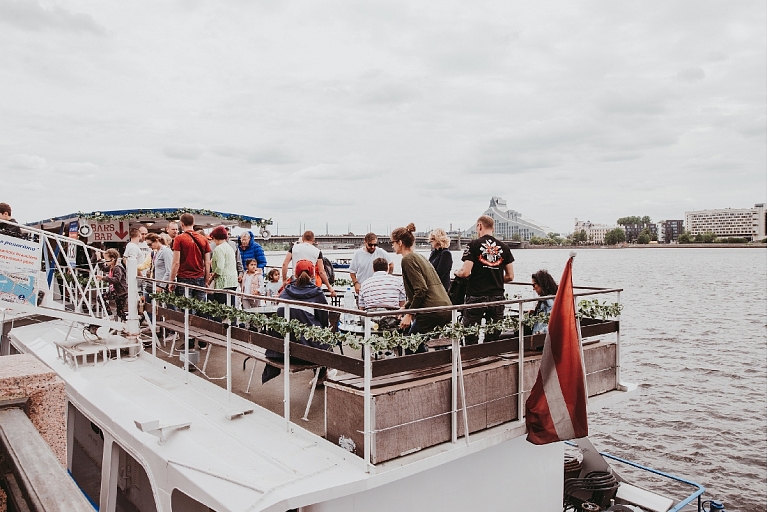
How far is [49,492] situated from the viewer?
1751 millimetres

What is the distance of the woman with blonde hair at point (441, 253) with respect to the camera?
771 cm

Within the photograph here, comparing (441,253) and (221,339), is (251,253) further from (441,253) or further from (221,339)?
(441,253)

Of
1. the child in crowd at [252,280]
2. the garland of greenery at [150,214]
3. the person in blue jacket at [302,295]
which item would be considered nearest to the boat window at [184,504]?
the person in blue jacket at [302,295]

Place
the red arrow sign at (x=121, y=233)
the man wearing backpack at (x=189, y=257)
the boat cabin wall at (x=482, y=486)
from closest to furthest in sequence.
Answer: the boat cabin wall at (x=482, y=486) < the man wearing backpack at (x=189, y=257) < the red arrow sign at (x=121, y=233)

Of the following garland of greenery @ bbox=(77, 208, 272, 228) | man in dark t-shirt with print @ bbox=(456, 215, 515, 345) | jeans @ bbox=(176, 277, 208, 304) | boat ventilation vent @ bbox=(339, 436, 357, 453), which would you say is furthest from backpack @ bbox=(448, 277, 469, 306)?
garland of greenery @ bbox=(77, 208, 272, 228)

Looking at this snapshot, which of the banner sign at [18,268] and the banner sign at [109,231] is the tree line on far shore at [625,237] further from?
the banner sign at [18,268]

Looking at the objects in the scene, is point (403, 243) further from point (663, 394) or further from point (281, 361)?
point (663, 394)

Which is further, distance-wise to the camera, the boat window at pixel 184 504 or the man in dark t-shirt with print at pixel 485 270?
the man in dark t-shirt with print at pixel 485 270

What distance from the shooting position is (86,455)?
830cm

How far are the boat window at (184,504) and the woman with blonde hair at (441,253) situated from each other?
13.1 feet

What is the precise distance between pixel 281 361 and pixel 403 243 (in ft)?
6.20

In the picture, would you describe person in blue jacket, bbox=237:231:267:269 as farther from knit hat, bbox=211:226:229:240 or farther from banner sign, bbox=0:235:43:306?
banner sign, bbox=0:235:43:306

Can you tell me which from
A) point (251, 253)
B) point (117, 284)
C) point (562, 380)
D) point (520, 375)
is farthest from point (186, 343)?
point (562, 380)

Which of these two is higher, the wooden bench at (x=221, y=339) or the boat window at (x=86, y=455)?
the wooden bench at (x=221, y=339)
